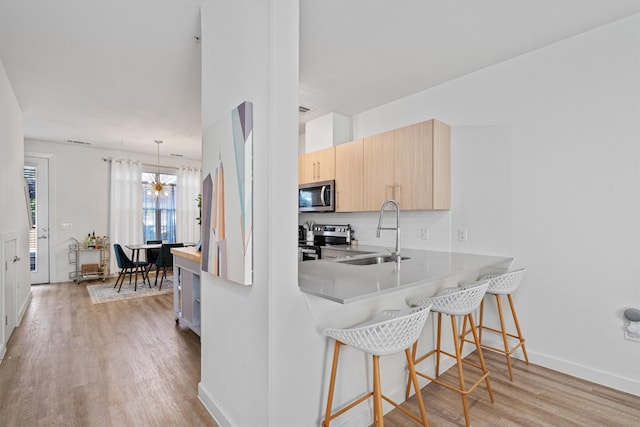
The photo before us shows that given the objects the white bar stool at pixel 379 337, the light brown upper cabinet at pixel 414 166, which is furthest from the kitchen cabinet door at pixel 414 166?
the white bar stool at pixel 379 337

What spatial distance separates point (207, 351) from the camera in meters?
2.04

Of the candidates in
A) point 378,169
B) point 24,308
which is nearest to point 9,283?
point 24,308

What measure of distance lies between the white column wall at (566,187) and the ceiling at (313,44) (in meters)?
0.24

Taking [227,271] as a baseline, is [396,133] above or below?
above

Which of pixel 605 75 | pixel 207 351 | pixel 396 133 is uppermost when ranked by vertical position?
pixel 605 75

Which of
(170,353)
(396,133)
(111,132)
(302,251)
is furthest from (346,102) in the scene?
(111,132)

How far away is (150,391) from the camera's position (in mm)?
2188

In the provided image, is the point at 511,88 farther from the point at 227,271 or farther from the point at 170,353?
the point at 170,353

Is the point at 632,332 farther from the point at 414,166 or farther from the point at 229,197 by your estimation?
the point at 229,197

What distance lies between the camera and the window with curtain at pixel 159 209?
6.82 metres

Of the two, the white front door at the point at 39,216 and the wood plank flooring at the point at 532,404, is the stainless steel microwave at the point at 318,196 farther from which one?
the white front door at the point at 39,216

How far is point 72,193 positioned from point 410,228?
6.24 m

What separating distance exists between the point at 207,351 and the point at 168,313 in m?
2.29

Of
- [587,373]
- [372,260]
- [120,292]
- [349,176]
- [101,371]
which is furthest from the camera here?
[120,292]
